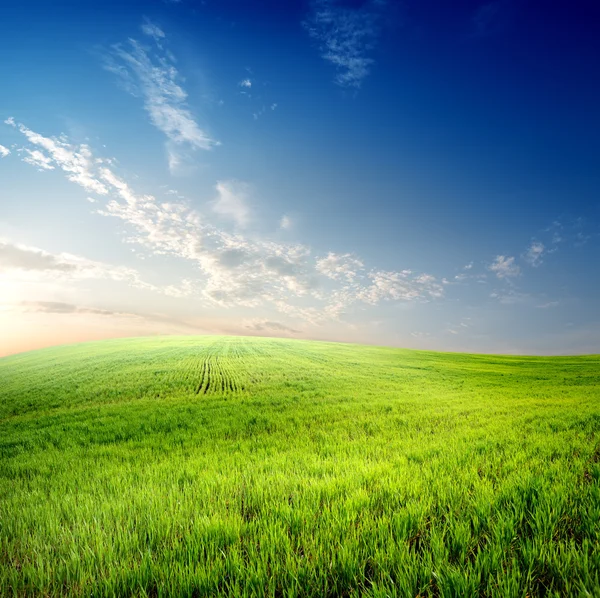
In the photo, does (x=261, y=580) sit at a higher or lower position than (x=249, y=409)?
higher

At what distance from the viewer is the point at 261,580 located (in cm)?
252

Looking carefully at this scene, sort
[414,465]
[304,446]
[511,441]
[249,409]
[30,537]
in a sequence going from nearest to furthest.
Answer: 1. [30,537]
2. [414,465]
3. [511,441]
4. [304,446]
5. [249,409]

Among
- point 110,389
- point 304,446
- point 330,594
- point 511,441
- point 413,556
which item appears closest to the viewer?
point 330,594

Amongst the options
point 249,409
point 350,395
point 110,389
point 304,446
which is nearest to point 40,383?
point 110,389

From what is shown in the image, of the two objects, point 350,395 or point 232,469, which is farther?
point 350,395

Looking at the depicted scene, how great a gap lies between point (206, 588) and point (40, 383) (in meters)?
34.5

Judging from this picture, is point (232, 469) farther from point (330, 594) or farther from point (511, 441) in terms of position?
point (511, 441)

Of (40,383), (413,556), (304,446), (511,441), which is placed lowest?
(40,383)

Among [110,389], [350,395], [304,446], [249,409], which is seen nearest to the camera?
[304,446]

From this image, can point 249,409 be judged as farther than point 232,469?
Yes

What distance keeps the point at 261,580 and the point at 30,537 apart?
124 inches

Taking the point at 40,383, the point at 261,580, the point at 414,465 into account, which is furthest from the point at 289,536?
the point at 40,383

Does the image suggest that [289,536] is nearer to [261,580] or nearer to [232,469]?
[261,580]

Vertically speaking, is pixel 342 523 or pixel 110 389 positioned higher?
pixel 342 523
